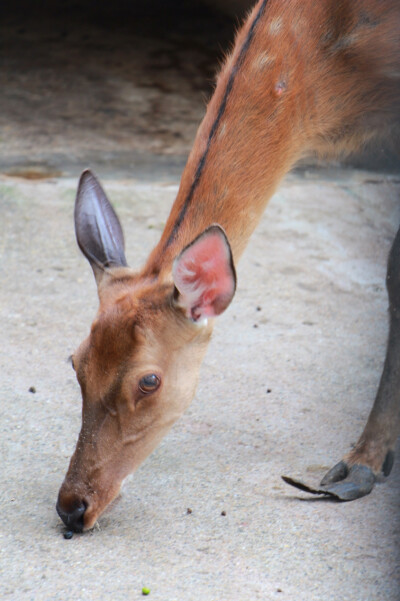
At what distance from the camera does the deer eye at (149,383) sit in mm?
3271

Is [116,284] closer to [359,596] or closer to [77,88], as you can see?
[359,596]

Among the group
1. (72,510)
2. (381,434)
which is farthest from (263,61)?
(72,510)

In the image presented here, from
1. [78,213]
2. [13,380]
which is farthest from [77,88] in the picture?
[78,213]

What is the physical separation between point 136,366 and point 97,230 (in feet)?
2.30

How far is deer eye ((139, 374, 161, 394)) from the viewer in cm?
327

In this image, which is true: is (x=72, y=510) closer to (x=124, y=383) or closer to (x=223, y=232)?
(x=124, y=383)

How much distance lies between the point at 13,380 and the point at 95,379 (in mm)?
1482

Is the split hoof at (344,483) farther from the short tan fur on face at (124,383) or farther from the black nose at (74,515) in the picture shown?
Answer: the black nose at (74,515)

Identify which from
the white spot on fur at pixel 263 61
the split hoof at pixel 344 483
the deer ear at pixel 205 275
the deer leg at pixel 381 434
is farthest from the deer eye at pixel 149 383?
the white spot on fur at pixel 263 61

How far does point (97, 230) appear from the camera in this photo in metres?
3.67

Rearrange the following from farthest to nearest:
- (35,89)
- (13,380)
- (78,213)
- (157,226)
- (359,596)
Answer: (35,89), (157,226), (13,380), (78,213), (359,596)

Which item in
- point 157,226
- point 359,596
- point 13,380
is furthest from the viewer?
point 157,226

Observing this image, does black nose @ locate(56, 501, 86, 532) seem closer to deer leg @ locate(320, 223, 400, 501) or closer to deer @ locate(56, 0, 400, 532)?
deer @ locate(56, 0, 400, 532)

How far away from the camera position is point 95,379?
10.6ft
